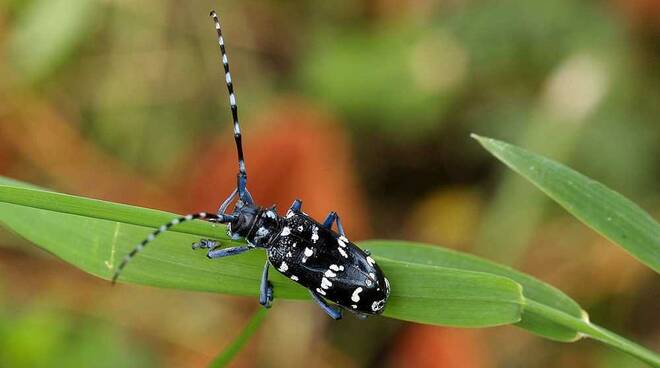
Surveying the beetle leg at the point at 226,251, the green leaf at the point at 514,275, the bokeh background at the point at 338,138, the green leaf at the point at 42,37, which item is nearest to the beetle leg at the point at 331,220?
the green leaf at the point at 514,275

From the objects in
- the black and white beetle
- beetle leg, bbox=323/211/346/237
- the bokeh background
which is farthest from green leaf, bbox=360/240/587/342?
the bokeh background

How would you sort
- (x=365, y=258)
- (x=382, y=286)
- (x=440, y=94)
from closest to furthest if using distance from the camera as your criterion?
(x=382, y=286)
(x=365, y=258)
(x=440, y=94)

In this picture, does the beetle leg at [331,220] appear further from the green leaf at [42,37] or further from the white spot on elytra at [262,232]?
the green leaf at [42,37]

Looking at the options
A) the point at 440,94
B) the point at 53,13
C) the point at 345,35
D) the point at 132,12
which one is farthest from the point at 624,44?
the point at 53,13

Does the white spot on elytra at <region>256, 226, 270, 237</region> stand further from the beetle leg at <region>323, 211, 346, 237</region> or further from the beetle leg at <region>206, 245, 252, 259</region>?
the beetle leg at <region>323, 211, 346, 237</region>

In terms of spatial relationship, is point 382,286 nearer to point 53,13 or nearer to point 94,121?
point 94,121

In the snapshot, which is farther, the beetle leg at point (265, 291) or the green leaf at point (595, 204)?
the beetle leg at point (265, 291)
